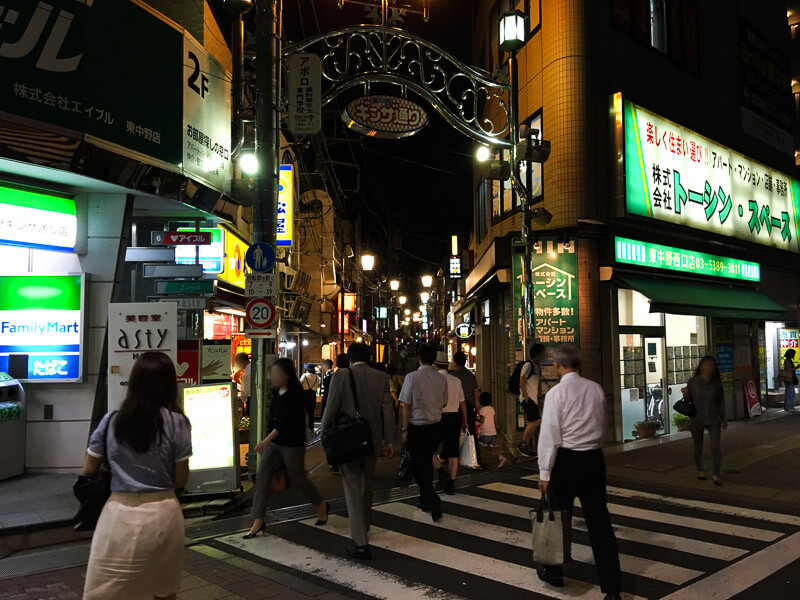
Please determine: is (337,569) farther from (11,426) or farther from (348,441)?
(11,426)

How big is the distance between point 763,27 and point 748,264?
8.65 metres

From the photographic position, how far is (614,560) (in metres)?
4.70

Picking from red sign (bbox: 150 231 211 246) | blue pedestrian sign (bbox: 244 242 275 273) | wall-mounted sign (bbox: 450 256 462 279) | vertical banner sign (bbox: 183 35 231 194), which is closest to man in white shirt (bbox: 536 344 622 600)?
blue pedestrian sign (bbox: 244 242 275 273)

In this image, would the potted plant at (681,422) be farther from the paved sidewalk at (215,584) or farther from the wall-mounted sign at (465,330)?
the paved sidewalk at (215,584)

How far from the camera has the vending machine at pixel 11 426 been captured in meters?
7.99

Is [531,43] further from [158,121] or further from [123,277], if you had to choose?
[123,277]

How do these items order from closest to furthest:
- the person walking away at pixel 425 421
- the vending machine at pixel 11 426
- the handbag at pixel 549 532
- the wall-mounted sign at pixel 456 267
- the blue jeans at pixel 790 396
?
1. the handbag at pixel 549 532
2. the person walking away at pixel 425 421
3. the vending machine at pixel 11 426
4. the blue jeans at pixel 790 396
5. the wall-mounted sign at pixel 456 267

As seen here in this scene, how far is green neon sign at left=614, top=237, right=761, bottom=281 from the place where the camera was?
1361cm

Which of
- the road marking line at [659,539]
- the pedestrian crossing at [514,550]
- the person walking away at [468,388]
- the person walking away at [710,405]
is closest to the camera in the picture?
the pedestrian crossing at [514,550]

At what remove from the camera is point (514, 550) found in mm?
6230

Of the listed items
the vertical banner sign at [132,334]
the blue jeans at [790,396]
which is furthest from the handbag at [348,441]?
the blue jeans at [790,396]

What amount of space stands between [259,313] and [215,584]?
4.39m

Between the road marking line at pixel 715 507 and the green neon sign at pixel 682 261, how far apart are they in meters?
5.89

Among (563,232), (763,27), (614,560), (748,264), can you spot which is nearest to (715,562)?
(614,560)
